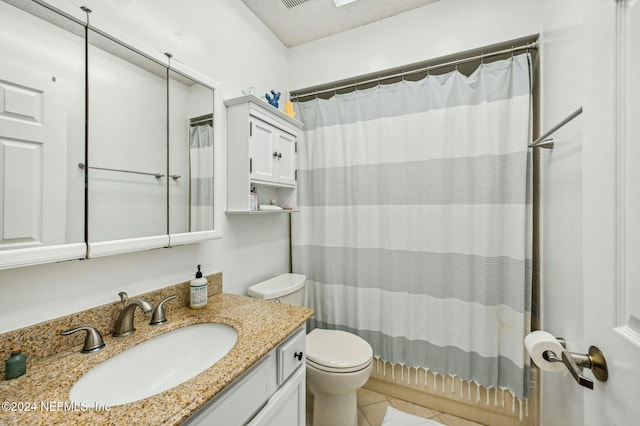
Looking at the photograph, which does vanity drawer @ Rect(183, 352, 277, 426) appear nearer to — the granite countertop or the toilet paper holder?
the granite countertop

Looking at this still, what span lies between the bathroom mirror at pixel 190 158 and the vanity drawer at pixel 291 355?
61 centimetres

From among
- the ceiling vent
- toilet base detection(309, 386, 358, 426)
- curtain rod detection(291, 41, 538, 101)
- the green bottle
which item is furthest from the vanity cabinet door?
the ceiling vent

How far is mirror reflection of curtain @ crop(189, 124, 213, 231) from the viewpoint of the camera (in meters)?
1.17

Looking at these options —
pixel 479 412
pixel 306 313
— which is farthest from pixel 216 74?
pixel 479 412

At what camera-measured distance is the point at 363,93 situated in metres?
1.82

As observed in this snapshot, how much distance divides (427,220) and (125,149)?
1.60 metres

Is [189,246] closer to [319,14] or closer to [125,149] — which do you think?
[125,149]

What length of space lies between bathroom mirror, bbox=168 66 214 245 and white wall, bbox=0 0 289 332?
7 cm

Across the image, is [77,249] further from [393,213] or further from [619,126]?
[393,213]

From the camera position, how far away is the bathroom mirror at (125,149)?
838 millimetres

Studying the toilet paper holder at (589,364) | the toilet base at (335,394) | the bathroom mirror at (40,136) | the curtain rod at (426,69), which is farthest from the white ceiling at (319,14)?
the toilet base at (335,394)

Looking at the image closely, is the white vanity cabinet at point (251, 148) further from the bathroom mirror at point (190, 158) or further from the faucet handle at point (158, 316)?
the faucet handle at point (158, 316)

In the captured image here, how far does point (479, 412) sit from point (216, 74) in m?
2.56

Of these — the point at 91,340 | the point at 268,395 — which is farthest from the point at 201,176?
Result: the point at 268,395
